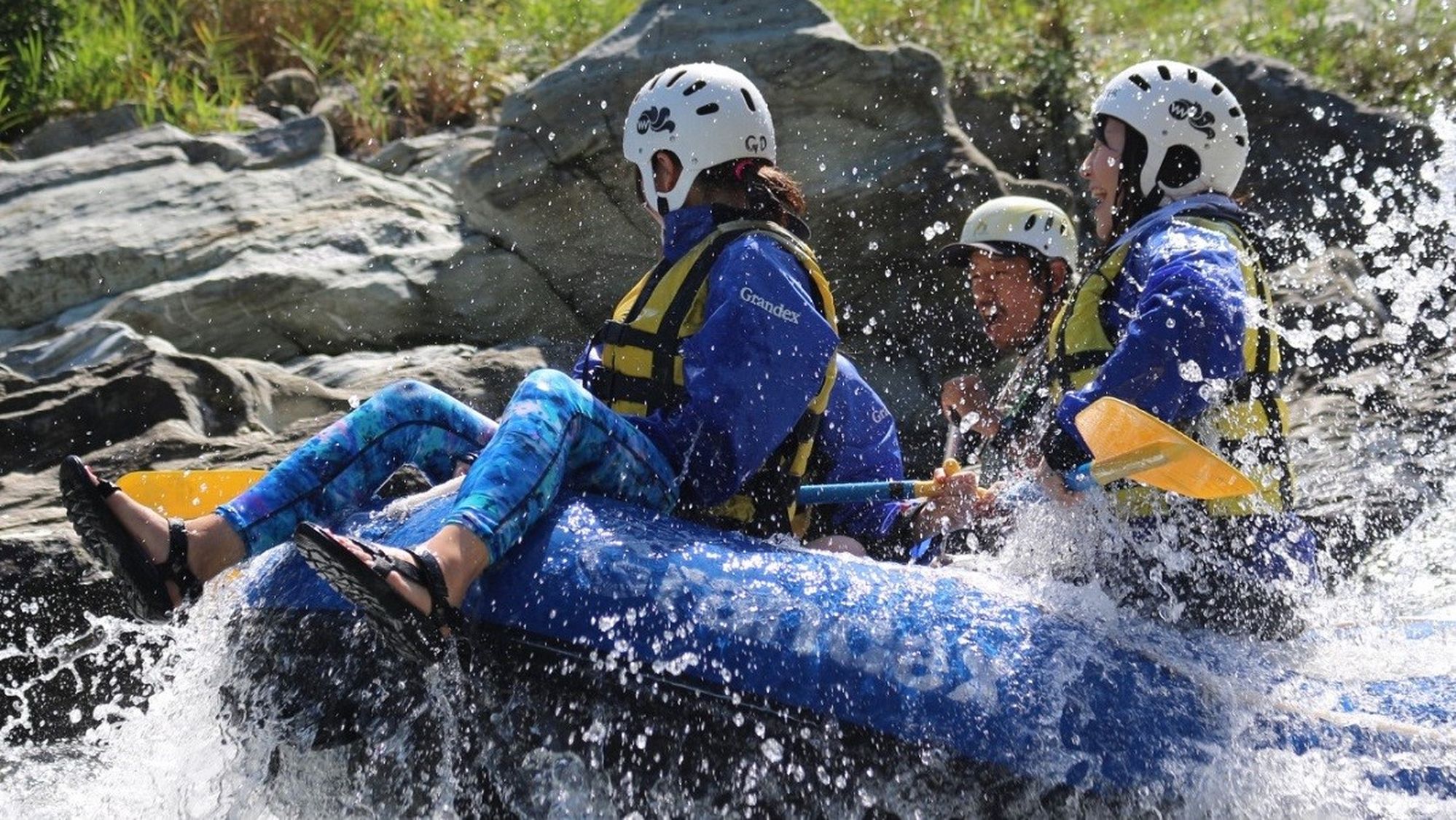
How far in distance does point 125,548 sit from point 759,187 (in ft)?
6.45

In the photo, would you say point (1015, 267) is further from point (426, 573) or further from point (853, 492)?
point (426, 573)

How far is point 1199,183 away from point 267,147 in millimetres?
5326

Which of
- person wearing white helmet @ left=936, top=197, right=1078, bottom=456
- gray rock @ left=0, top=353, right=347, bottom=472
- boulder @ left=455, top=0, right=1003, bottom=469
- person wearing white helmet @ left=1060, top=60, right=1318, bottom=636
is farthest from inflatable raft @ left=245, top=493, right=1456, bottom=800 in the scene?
boulder @ left=455, top=0, right=1003, bottom=469

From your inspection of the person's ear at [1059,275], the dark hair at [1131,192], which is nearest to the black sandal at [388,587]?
the dark hair at [1131,192]

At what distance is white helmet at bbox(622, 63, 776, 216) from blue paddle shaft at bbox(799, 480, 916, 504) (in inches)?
35.8

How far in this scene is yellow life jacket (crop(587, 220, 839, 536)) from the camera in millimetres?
4367

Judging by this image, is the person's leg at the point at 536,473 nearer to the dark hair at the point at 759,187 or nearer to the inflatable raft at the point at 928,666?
the inflatable raft at the point at 928,666

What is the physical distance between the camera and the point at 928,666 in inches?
147

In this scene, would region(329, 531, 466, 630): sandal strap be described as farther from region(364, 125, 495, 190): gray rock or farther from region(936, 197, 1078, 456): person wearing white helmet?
region(364, 125, 495, 190): gray rock

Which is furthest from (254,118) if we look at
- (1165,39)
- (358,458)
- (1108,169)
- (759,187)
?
(1108,169)

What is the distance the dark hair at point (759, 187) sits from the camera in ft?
15.1

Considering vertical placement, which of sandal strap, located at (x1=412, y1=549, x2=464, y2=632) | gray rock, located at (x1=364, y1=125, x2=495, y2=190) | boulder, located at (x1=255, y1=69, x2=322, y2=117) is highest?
sandal strap, located at (x1=412, y1=549, x2=464, y2=632)

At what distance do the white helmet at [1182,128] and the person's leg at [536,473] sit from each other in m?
1.74

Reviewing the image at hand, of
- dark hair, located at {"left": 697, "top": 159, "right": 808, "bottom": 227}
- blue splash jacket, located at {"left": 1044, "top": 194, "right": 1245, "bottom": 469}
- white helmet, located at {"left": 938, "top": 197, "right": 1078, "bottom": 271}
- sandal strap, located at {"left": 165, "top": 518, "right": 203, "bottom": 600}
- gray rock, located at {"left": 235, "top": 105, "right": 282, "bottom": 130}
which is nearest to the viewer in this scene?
sandal strap, located at {"left": 165, "top": 518, "right": 203, "bottom": 600}
